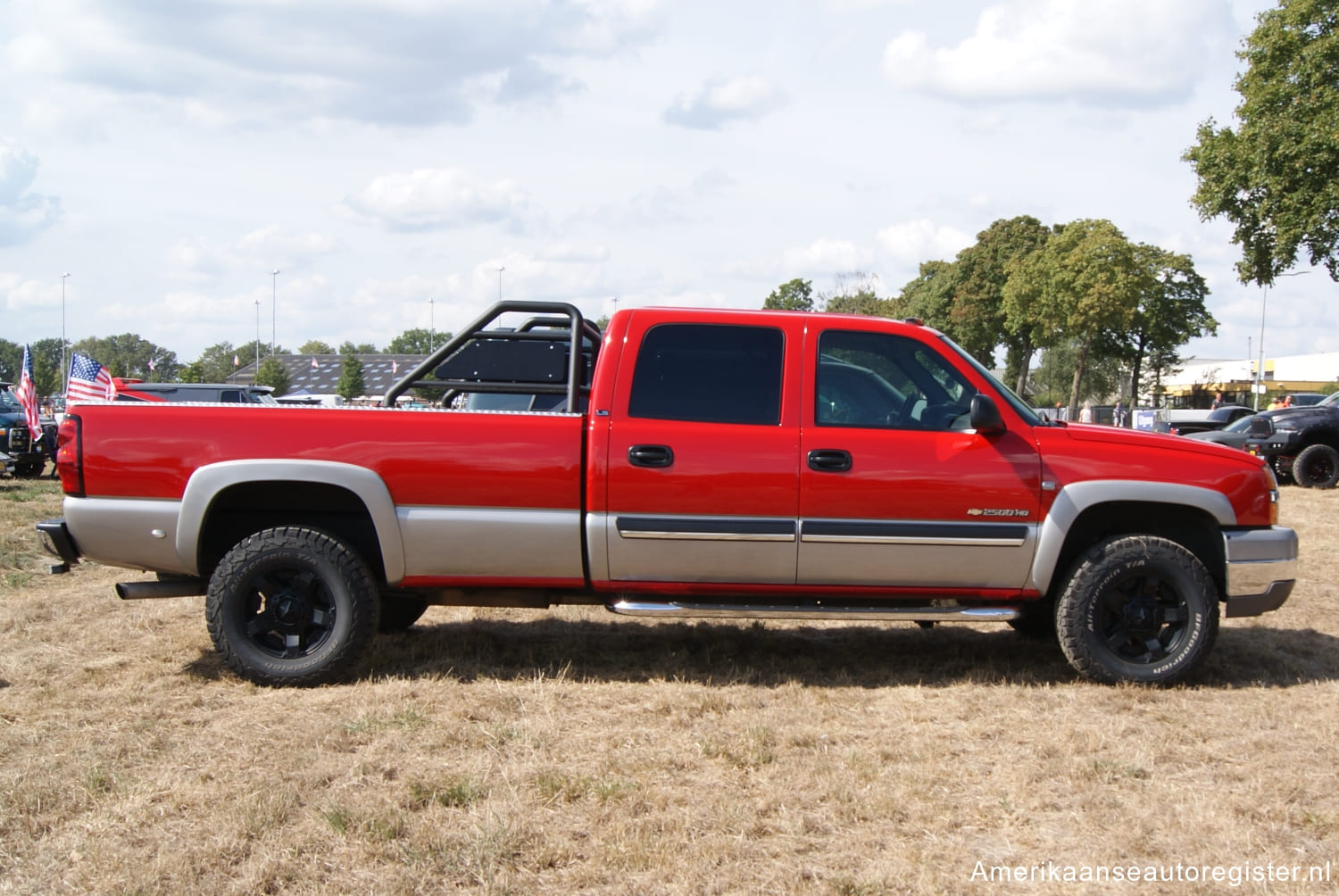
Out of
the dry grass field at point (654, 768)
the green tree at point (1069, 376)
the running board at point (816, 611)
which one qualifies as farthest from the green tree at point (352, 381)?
the running board at point (816, 611)

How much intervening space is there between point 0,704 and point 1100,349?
186 ft

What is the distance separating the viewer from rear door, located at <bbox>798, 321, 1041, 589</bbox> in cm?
509

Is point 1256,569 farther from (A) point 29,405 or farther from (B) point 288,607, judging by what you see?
(A) point 29,405

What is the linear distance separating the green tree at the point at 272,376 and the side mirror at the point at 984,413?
2687 inches

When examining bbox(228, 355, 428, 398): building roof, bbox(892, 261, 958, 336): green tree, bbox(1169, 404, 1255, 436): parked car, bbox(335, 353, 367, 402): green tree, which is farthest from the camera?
bbox(228, 355, 428, 398): building roof

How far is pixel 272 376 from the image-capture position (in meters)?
70.4

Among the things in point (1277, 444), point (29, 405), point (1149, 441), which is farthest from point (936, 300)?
point (1149, 441)

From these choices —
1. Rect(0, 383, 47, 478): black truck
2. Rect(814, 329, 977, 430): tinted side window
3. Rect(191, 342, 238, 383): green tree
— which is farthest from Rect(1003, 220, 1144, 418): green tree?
Rect(191, 342, 238, 383): green tree

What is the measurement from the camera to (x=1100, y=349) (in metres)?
55.3

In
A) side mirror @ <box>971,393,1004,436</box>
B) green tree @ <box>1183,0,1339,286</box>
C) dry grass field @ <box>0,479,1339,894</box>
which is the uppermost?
green tree @ <box>1183,0,1339,286</box>

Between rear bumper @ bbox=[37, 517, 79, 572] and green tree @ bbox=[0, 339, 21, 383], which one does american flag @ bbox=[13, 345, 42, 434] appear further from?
green tree @ bbox=[0, 339, 21, 383]

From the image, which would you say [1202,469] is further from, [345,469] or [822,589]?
[345,469]

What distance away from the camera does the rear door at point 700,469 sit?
16.6 feet

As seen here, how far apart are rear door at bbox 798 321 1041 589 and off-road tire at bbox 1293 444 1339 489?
1361 centimetres
